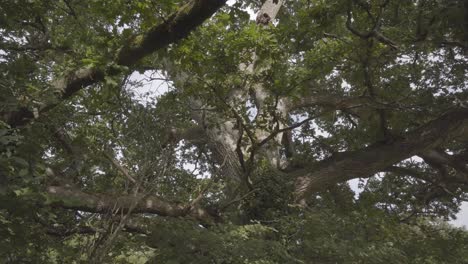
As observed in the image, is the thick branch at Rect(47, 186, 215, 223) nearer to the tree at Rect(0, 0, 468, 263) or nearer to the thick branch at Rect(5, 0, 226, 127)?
the tree at Rect(0, 0, 468, 263)

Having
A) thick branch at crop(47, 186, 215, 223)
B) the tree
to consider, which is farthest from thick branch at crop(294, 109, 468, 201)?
thick branch at crop(47, 186, 215, 223)

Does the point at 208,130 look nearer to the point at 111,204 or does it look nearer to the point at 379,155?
the point at 111,204

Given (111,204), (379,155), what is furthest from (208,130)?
(379,155)

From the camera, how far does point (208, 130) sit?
275 inches

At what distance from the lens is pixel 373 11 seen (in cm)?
660

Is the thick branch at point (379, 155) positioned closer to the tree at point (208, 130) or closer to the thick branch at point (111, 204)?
the tree at point (208, 130)

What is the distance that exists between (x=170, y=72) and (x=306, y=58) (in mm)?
2387

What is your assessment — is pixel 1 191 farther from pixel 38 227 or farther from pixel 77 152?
pixel 77 152

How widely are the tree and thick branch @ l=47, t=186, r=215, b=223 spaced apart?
0.02 meters

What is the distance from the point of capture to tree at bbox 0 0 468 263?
12.6 feet

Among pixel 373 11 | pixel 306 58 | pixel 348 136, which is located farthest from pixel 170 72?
pixel 348 136

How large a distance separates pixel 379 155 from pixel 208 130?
3.02 meters

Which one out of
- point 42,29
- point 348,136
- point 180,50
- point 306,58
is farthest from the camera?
point 348,136

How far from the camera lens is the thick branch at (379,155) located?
682cm
